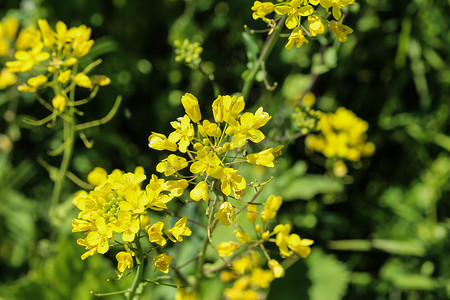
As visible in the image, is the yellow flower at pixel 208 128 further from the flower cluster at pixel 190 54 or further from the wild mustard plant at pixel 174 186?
the flower cluster at pixel 190 54

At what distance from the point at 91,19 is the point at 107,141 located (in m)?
0.89

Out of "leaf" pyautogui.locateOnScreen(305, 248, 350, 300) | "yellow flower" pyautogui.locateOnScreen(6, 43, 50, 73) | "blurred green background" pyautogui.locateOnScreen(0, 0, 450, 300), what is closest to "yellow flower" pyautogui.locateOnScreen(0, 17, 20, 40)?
"blurred green background" pyautogui.locateOnScreen(0, 0, 450, 300)

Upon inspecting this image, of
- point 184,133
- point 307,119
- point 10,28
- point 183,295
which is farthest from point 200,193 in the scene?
point 10,28

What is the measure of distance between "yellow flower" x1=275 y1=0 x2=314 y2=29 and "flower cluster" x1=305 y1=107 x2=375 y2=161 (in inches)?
64.4

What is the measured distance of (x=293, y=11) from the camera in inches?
62.4

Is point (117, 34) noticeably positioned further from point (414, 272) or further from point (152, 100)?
point (414, 272)

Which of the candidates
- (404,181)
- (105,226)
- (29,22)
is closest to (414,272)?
(404,181)

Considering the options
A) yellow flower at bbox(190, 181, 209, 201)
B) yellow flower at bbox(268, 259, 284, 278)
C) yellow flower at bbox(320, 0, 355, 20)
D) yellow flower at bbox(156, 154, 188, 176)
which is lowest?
yellow flower at bbox(268, 259, 284, 278)

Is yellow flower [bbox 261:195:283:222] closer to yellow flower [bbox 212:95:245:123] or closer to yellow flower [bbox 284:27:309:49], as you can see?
yellow flower [bbox 212:95:245:123]

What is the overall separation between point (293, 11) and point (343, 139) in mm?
1758

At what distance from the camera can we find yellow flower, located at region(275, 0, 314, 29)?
5.12 ft

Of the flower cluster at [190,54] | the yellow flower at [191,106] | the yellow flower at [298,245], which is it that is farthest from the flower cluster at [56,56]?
the yellow flower at [298,245]

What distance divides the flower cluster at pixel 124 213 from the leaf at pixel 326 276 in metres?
1.74

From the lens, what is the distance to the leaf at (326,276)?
115 inches
